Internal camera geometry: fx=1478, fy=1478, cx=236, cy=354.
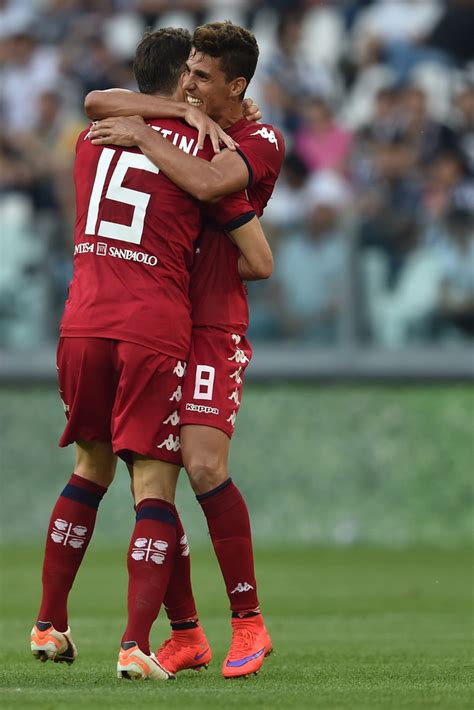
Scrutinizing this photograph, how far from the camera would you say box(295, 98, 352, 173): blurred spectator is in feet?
41.2

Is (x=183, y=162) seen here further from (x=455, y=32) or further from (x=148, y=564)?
(x=455, y=32)

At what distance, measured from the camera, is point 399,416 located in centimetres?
1230

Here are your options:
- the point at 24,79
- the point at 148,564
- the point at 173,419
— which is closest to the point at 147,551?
the point at 148,564

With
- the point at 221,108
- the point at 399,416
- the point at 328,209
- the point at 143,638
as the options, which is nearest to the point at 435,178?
the point at 328,209

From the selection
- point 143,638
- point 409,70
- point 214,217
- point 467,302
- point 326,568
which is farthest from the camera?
point 409,70

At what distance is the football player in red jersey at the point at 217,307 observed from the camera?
4859mm

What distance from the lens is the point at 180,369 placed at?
4.89m

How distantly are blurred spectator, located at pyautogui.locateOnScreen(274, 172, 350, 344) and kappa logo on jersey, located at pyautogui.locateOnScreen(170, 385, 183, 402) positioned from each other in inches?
288

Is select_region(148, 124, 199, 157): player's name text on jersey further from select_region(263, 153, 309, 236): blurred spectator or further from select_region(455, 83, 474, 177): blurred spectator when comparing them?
select_region(455, 83, 474, 177): blurred spectator

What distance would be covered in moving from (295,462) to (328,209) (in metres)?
2.13

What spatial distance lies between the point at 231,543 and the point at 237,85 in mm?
1572

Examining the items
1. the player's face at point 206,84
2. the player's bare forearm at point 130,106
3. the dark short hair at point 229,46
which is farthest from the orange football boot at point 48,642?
the dark short hair at point 229,46

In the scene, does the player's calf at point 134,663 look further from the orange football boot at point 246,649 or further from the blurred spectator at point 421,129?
the blurred spectator at point 421,129

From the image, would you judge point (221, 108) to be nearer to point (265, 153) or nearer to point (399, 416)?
point (265, 153)
